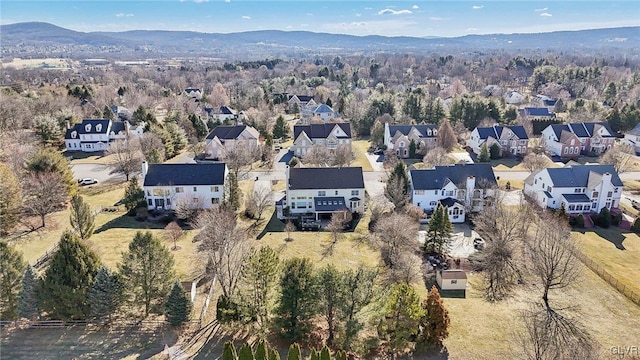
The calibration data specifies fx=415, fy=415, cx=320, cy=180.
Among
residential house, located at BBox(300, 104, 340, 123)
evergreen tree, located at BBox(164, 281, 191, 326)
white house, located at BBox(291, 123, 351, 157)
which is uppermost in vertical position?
residential house, located at BBox(300, 104, 340, 123)

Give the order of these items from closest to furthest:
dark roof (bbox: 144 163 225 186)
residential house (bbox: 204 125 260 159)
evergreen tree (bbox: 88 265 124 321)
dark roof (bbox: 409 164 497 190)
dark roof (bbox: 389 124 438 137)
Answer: evergreen tree (bbox: 88 265 124 321) < dark roof (bbox: 144 163 225 186) < dark roof (bbox: 409 164 497 190) < residential house (bbox: 204 125 260 159) < dark roof (bbox: 389 124 438 137)

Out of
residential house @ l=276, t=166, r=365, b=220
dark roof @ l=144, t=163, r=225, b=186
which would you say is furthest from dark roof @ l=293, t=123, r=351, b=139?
dark roof @ l=144, t=163, r=225, b=186

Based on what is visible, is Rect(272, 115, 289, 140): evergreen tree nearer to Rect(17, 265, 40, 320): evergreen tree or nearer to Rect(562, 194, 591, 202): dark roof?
Rect(562, 194, 591, 202): dark roof

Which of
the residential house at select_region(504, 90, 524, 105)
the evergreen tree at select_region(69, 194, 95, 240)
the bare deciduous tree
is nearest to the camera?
the evergreen tree at select_region(69, 194, 95, 240)

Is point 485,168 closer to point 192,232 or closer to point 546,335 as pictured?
point 546,335

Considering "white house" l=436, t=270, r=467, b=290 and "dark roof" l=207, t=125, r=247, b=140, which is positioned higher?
"dark roof" l=207, t=125, r=247, b=140

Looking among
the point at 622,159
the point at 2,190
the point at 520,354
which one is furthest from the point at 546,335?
the point at 622,159

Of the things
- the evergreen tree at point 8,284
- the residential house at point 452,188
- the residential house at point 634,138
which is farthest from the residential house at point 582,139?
the evergreen tree at point 8,284
